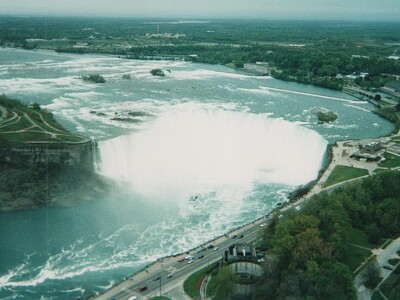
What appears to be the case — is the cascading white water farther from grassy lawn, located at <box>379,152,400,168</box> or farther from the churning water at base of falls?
grassy lawn, located at <box>379,152,400,168</box>

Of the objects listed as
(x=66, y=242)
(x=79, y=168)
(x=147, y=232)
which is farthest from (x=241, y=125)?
(x=66, y=242)

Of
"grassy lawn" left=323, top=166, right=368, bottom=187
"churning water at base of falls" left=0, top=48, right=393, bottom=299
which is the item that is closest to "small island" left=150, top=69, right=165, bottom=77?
"churning water at base of falls" left=0, top=48, right=393, bottom=299

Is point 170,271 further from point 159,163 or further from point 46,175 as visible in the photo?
point 159,163

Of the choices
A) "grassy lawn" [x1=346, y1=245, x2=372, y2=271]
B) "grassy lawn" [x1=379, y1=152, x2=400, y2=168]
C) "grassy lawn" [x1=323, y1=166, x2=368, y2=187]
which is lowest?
"grassy lawn" [x1=346, y1=245, x2=372, y2=271]

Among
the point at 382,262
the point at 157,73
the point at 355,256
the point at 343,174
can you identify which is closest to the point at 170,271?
the point at 355,256

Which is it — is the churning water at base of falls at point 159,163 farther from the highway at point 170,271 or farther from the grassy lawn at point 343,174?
the grassy lawn at point 343,174

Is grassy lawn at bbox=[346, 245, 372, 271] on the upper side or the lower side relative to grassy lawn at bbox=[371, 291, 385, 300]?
upper

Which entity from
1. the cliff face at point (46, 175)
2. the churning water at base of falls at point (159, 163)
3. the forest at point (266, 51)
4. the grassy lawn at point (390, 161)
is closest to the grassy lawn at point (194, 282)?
the churning water at base of falls at point (159, 163)
